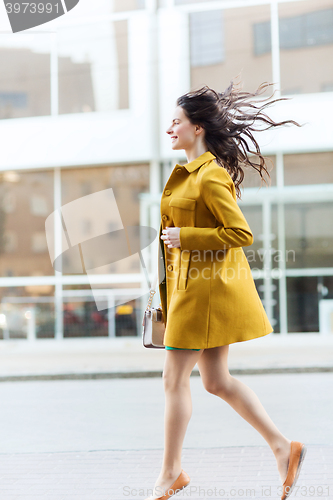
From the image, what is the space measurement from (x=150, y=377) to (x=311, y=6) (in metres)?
8.32

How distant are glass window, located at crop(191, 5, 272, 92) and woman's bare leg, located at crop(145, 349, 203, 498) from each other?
1060 cm

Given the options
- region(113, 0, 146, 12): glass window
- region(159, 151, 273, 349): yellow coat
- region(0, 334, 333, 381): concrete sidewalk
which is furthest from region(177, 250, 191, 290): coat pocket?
region(113, 0, 146, 12): glass window

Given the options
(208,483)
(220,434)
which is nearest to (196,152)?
(208,483)

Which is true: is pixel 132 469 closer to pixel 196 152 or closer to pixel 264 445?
pixel 264 445

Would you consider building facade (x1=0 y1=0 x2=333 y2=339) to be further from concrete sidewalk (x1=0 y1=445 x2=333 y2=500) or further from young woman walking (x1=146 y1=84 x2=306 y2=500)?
young woman walking (x1=146 y1=84 x2=306 y2=500)

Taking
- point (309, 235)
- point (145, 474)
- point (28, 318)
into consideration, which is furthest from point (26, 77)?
point (145, 474)

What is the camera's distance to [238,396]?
3125 mm

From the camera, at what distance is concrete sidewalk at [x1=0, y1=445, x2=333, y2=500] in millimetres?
3488

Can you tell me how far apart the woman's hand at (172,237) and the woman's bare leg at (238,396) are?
1.82 ft

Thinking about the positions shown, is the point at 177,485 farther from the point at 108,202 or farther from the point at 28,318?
the point at 108,202

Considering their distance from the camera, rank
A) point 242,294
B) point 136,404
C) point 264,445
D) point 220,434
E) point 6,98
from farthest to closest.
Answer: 1. point 6,98
2. point 136,404
3. point 220,434
4. point 264,445
5. point 242,294

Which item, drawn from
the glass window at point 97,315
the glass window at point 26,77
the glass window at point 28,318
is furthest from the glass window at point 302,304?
the glass window at point 26,77

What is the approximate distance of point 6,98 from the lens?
1380 centimetres

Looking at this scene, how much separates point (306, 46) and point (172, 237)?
10933 mm
